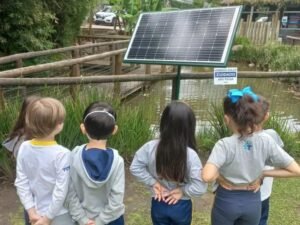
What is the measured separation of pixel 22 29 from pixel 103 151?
25.4 feet

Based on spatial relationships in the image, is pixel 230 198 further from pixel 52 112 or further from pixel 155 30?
pixel 155 30

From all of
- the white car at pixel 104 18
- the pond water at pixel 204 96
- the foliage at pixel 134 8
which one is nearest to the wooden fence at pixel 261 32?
the foliage at pixel 134 8

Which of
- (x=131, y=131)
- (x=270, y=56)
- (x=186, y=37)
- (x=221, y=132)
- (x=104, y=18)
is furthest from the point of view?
(x=104, y=18)

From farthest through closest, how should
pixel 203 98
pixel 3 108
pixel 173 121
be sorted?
pixel 203 98 → pixel 3 108 → pixel 173 121

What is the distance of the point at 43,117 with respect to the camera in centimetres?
210

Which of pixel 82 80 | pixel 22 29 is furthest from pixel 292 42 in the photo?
pixel 82 80

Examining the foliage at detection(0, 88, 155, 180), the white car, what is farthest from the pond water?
the white car

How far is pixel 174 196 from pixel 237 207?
1.15 feet

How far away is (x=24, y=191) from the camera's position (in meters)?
2.21

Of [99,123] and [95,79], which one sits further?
[95,79]

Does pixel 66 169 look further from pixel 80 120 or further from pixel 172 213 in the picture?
pixel 80 120

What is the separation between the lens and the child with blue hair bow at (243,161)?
2207 millimetres

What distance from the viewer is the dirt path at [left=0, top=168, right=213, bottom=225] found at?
3.31 metres

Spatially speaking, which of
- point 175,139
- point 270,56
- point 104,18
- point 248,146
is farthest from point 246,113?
point 104,18
